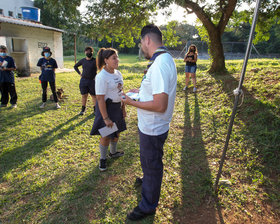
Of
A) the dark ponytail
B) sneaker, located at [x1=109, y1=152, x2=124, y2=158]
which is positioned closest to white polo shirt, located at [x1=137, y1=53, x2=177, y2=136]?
the dark ponytail

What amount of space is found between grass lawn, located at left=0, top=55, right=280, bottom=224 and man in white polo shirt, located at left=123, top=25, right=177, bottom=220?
1.53ft

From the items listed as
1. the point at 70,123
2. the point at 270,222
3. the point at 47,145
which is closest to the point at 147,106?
→ the point at 270,222

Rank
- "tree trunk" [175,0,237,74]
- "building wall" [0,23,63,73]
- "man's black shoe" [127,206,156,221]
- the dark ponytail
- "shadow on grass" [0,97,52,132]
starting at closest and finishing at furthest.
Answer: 1. "man's black shoe" [127,206,156,221]
2. the dark ponytail
3. "shadow on grass" [0,97,52,132]
4. "tree trunk" [175,0,237,74]
5. "building wall" [0,23,63,73]

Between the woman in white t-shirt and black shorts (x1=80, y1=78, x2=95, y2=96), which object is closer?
the woman in white t-shirt

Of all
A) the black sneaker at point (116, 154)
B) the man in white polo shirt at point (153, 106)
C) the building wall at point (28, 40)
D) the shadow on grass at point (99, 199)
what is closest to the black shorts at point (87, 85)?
the black sneaker at point (116, 154)

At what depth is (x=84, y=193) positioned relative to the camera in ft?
9.22

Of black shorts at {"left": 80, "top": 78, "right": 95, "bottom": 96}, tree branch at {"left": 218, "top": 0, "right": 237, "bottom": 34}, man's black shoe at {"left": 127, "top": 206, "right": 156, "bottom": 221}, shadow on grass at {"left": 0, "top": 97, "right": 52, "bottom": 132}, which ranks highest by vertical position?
tree branch at {"left": 218, "top": 0, "right": 237, "bottom": 34}

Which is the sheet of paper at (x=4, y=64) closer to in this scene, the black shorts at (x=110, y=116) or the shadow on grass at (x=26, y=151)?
the shadow on grass at (x=26, y=151)

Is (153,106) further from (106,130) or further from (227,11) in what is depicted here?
(227,11)

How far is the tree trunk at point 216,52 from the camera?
8.35 m

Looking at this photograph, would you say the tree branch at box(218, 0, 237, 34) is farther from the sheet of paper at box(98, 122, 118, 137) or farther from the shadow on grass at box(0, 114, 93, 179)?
the shadow on grass at box(0, 114, 93, 179)

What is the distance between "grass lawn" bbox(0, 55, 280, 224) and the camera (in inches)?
99.3

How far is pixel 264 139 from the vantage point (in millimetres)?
3854

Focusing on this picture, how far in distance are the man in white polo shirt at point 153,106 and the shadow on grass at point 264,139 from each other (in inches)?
69.7
